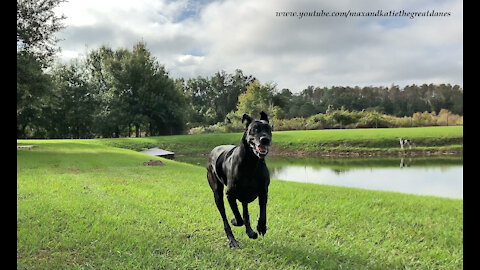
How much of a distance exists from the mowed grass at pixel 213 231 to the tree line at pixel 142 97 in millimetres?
1103

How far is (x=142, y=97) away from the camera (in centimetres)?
543

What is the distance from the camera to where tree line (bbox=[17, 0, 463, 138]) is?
12.9ft

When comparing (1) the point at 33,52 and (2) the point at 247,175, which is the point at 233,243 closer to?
(2) the point at 247,175

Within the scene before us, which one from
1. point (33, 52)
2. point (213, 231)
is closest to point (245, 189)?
point (213, 231)

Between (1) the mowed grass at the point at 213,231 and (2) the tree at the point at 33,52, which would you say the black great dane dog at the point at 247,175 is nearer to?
(1) the mowed grass at the point at 213,231

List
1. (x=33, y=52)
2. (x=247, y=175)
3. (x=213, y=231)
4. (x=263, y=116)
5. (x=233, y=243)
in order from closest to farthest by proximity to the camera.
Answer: (x=263, y=116) < (x=247, y=175) < (x=233, y=243) < (x=213, y=231) < (x=33, y=52)

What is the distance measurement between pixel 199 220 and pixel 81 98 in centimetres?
3951

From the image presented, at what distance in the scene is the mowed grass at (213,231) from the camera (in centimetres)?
295

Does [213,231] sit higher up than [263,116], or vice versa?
[263,116]

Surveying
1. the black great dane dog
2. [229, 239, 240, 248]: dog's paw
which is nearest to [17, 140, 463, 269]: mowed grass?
[229, 239, 240, 248]: dog's paw

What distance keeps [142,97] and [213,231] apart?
312cm

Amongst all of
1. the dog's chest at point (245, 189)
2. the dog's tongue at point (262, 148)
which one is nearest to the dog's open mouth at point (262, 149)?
the dog's tongue at point (262, 148)

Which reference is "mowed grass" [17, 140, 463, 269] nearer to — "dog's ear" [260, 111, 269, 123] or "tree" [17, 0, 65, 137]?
"dog's ear" [260, 111, 269, 123]
